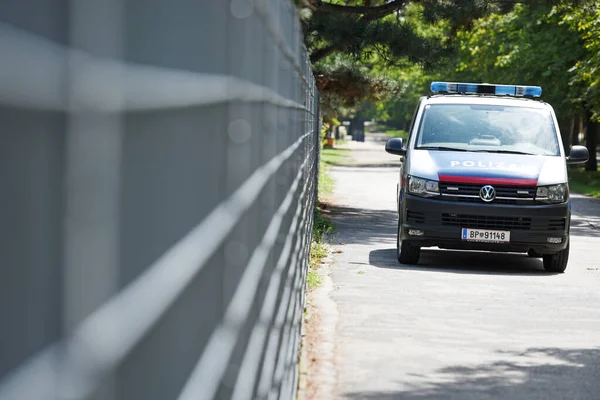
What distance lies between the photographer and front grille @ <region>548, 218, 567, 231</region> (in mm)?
11586

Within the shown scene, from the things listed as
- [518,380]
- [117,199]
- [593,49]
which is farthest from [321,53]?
[117,199]

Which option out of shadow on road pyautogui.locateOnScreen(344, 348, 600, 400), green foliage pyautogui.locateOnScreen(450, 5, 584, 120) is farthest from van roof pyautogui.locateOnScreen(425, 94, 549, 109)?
green foliage pyautogui.locateOnScreen(450, 5, 584, 120)

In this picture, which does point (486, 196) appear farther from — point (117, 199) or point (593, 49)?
point (593, 49)

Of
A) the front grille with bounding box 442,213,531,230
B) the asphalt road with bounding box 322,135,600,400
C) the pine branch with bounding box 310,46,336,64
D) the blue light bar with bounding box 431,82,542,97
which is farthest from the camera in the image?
the pine branch with bounding box 310,46,336,64

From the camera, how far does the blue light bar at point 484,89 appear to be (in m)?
13.5

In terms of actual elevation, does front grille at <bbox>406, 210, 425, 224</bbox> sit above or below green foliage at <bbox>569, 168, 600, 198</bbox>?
above

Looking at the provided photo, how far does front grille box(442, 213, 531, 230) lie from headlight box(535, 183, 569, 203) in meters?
0.27

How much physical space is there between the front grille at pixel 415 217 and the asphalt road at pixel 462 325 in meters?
0.51

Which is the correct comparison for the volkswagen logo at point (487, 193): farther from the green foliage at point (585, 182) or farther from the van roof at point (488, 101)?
the green foliage at point (585, 182)

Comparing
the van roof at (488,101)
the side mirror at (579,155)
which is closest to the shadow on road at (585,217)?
the van roof at (488,101)

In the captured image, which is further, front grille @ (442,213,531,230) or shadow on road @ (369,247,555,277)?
shadow on road @ (369,247,555,277)

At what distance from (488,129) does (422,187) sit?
1.31m

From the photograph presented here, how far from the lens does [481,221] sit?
11.6 metres

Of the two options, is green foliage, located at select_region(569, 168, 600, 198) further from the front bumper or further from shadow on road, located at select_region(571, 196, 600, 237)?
the front bumper
